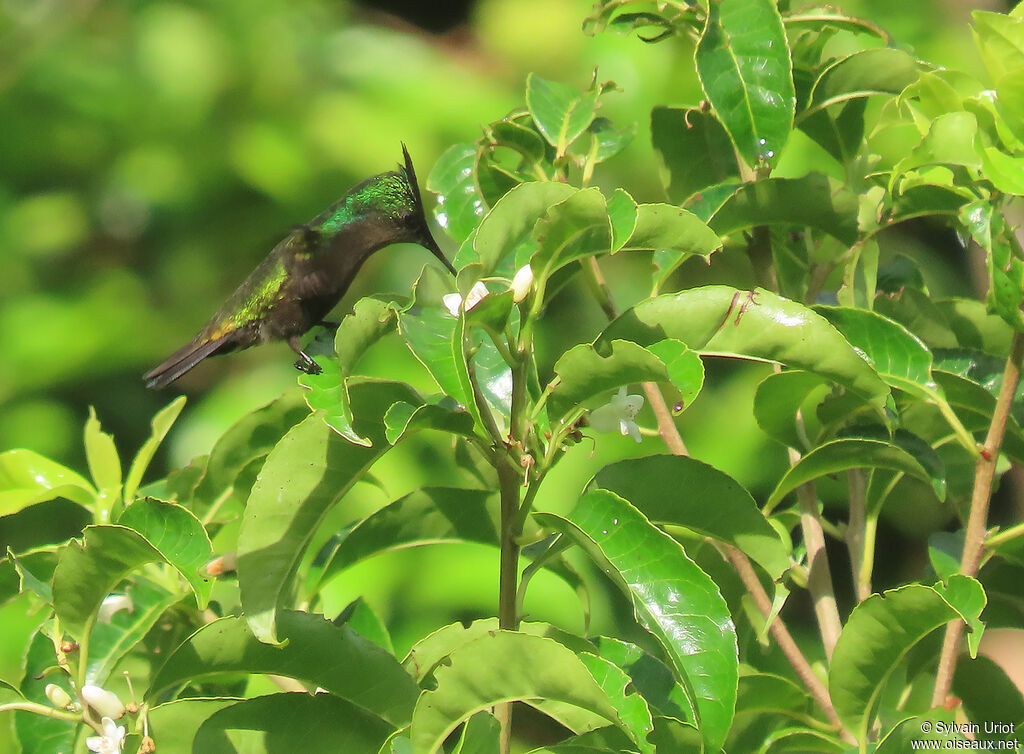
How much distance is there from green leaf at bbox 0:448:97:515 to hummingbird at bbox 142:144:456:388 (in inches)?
23.4

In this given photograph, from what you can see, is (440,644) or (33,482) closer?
(440,644)

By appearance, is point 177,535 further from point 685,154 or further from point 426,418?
point 685,154

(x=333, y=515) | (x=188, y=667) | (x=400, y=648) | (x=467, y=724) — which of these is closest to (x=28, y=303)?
(x=333, y=515)

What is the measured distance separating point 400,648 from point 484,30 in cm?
257

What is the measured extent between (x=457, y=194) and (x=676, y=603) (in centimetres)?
64

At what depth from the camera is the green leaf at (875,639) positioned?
3.37 feet

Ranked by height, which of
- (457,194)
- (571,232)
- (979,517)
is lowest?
(979,517)

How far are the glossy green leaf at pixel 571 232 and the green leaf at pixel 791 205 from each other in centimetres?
26

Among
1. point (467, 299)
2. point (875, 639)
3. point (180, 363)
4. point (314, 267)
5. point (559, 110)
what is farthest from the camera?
point (180, 363)

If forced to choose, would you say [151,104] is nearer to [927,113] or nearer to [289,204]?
[289,204]

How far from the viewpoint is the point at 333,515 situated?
266 cm

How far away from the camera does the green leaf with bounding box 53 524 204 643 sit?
3.19 feet

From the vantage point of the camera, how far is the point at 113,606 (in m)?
1.20

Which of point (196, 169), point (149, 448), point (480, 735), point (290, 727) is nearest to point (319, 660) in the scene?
point (290, 727)
